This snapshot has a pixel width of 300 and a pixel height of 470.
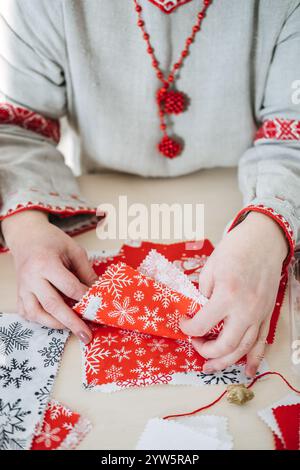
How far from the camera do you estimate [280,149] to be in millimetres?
766

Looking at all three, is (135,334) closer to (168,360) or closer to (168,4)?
(168,360)

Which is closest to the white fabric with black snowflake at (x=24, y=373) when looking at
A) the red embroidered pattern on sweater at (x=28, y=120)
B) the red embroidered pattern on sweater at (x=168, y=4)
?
the red embroidered pattern on sweater at (x=28, y=120)

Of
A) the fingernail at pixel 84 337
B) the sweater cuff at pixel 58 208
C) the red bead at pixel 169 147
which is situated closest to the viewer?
the fingernail at pixel 84 337

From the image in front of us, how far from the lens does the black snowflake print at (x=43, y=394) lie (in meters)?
0.55

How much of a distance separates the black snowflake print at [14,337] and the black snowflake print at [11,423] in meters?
0.07

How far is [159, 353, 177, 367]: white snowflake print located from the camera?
587mm

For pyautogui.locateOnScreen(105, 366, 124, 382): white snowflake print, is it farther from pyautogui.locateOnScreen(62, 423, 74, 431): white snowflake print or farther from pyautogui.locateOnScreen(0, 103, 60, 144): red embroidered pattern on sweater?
pyautogui.locateOnScreen(0, 103, 60, 144): red embroidered pattern on sweater

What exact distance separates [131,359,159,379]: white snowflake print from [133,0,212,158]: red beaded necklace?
387 mm

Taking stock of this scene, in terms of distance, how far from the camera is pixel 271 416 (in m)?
0.54

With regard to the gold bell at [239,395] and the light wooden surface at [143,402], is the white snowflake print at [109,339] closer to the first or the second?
the light wooden surface at [143,402]

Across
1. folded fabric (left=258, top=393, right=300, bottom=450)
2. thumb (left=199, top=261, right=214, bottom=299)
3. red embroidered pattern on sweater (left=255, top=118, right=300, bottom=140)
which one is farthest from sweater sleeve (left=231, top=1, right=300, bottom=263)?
folded fabric (left=258, top=393, right=300, bottom=450)

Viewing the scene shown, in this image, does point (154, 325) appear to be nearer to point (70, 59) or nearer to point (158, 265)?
point (158, 265)

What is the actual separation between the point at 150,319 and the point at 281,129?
37 centimetres
